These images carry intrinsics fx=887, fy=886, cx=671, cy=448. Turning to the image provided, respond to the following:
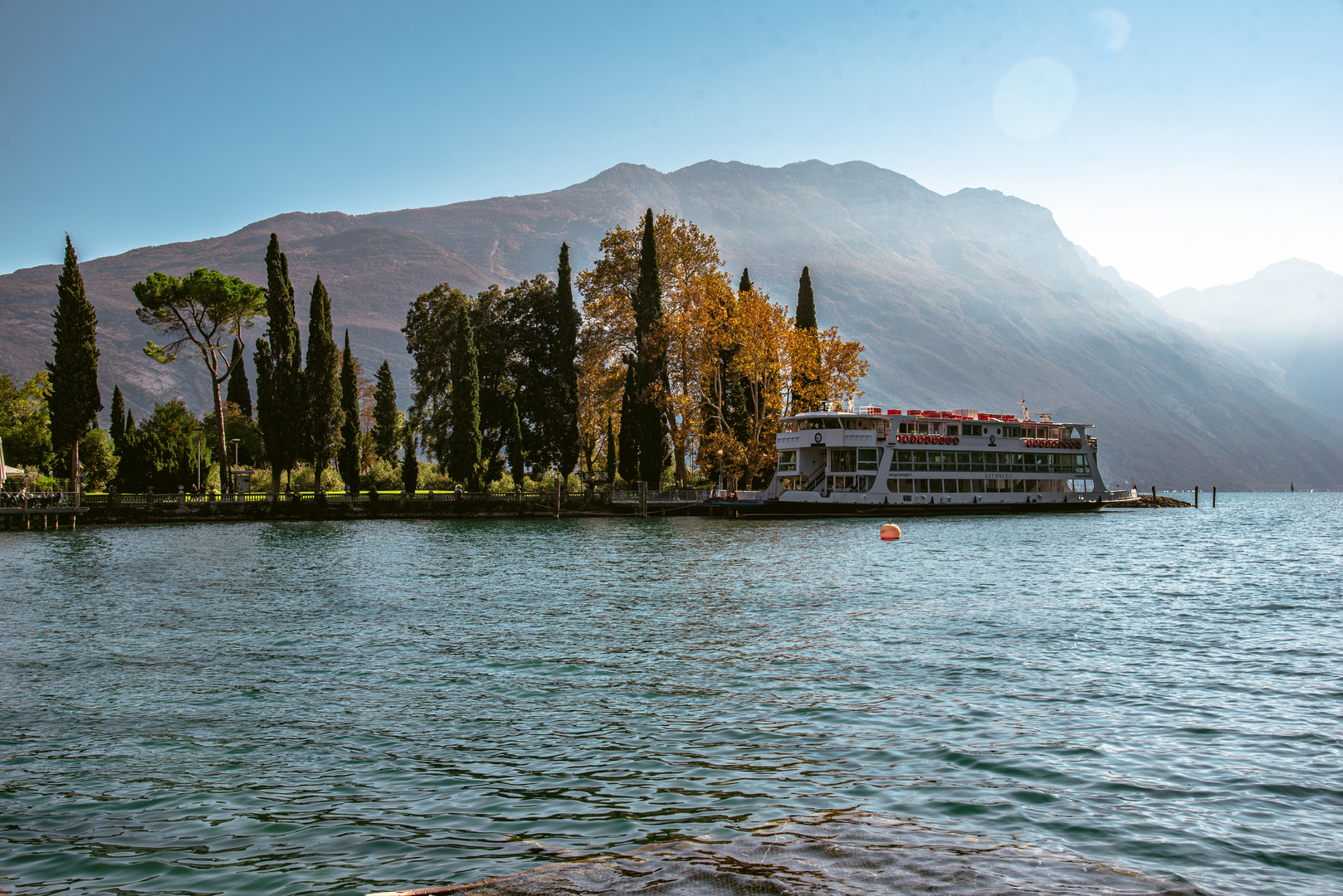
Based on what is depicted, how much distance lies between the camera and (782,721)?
10.7 meters

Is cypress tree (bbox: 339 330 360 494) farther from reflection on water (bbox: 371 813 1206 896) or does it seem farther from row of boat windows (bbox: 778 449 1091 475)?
reflection on water (bbox: 371 813 1206 896)

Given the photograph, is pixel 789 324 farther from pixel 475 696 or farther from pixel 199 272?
pixel 475 696

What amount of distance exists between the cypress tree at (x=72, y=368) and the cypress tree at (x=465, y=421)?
22.3 m

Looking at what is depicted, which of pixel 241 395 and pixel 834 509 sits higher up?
pixel 241 395

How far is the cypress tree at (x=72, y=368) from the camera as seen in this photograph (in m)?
55.8

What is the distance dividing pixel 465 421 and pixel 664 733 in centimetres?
5655

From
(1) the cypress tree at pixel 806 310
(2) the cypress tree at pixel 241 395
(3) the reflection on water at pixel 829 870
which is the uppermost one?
(1) the cypress tree at pixel 806 310

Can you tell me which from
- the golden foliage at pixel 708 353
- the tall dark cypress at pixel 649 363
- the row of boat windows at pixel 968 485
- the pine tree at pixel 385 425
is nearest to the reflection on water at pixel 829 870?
the golden foliage at pixel 708 353

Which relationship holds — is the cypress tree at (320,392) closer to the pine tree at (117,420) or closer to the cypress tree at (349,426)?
the cypress tree at (349,426)

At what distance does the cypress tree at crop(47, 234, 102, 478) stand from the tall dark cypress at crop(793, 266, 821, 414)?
155ft

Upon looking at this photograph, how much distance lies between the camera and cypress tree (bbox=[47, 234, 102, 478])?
183 feet

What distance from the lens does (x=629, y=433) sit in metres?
69.1

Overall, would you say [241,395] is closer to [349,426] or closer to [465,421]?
[349,426]

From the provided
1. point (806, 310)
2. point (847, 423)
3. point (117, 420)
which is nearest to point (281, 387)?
point (117, 420)
